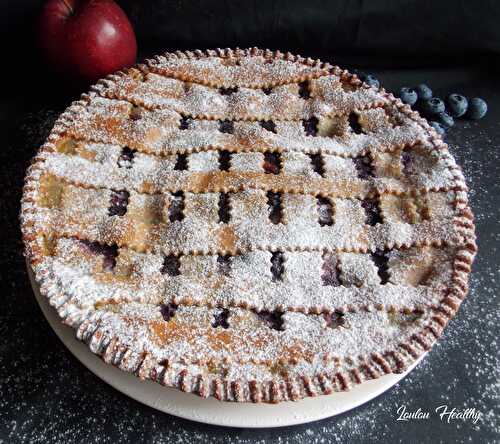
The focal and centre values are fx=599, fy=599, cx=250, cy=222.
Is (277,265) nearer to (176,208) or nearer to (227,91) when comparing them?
(176,208)

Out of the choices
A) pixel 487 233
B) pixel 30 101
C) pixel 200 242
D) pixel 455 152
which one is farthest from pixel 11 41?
pixel 487 233

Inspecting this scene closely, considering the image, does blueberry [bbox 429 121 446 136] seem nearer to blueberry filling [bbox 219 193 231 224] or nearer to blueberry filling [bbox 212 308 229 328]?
blueberry filling [bbox 219 193 231 224]

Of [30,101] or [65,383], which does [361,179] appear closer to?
[65,383]

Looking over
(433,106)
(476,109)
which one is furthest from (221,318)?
(476,109)

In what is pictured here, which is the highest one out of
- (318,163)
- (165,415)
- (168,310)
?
(318,163)

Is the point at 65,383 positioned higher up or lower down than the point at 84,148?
lower down

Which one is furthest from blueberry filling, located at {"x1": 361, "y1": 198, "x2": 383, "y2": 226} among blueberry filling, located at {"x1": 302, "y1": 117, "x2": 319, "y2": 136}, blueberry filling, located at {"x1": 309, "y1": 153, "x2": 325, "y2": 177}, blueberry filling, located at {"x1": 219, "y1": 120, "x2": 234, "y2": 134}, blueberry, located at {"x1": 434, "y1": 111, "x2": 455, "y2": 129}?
blueberry, located at {"x1": 434, "y1": 111, "x2": 455, "y2": 129}
